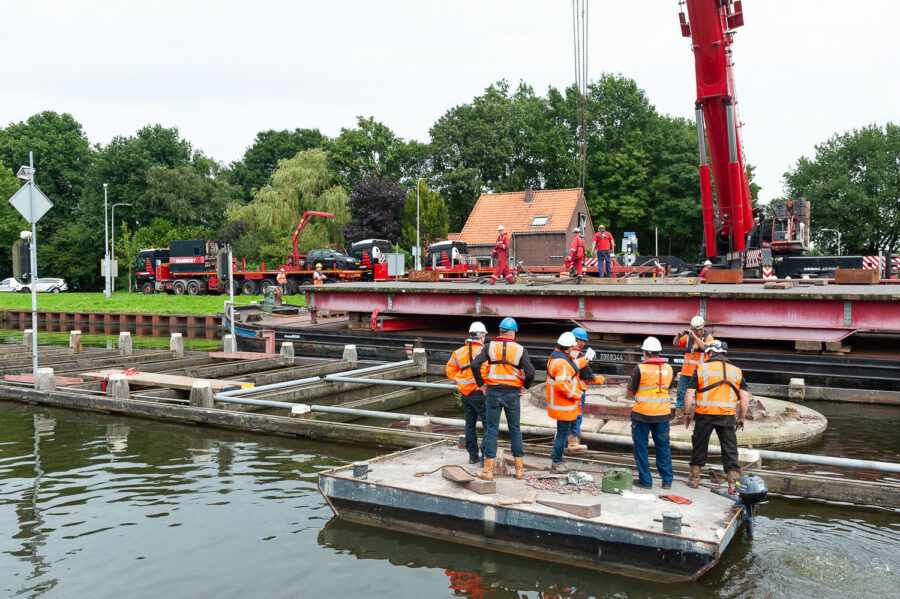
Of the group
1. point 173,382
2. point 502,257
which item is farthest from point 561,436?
point 502,257

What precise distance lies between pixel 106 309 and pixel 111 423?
2802cm

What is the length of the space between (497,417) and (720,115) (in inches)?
489

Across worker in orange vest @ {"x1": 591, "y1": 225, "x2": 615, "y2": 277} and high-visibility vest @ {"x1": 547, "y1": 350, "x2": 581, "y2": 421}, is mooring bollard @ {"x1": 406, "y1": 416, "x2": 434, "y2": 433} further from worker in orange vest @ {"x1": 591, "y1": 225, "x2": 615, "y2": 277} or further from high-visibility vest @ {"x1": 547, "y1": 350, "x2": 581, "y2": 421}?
worker in orange vest @ {"x1": 591, "y1": 225, "x2": 615, "y2": 277}

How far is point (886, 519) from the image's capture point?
749 centimetres

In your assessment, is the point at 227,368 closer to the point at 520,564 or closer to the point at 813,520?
the point at 520,564

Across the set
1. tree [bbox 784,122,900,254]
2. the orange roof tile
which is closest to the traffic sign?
the orange roof tile

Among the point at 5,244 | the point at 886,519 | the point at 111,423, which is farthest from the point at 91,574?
the point at 5,244

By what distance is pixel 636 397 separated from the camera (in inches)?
297

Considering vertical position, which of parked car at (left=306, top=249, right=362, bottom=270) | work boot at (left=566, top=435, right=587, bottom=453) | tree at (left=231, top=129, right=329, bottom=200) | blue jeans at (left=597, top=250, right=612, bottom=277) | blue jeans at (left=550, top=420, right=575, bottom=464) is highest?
tree at (left=231, top=129, right=329, bottom=200)

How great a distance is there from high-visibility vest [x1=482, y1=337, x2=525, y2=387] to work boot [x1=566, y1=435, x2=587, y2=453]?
1.78 m

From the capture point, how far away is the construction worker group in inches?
291

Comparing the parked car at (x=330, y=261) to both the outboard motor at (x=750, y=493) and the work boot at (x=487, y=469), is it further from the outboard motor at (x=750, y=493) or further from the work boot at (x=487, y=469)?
the outboard motor at (x=750, y=493)

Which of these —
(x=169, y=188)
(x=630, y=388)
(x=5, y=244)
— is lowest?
(x=630, y=388)

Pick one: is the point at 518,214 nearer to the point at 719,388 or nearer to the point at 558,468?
the point at 558,468
